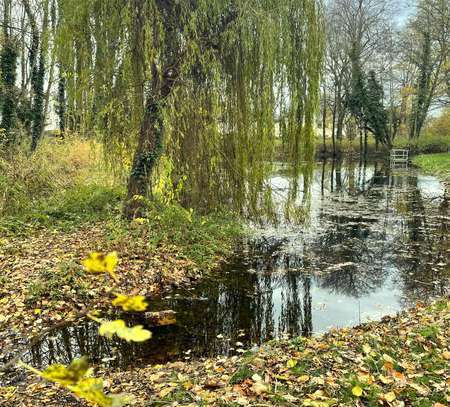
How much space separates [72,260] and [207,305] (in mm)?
2050

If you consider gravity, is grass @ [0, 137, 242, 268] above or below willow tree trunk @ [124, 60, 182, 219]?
below

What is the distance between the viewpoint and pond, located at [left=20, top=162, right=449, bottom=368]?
418cm

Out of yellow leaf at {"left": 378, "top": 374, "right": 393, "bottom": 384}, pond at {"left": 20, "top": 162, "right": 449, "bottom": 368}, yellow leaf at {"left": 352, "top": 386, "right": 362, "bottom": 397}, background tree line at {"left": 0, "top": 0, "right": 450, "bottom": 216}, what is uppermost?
background tree line at {"left": 0, "top": 0, "right": 450, "bottom": 216}

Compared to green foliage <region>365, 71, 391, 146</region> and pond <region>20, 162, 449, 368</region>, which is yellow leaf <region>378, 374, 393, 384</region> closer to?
pond <region>20, 162, 449, 368</region>

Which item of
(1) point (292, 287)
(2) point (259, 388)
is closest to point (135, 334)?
(2) point (259, 388)

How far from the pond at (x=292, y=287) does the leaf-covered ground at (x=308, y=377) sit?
569 millimetres

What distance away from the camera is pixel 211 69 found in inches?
215

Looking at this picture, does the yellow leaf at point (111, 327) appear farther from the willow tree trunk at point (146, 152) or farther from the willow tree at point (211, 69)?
the willow tree trunk at point (146, 152)

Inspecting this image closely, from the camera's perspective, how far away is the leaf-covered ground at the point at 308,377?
2586 millimetres

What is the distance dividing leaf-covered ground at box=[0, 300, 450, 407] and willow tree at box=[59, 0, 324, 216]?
2.81 metres

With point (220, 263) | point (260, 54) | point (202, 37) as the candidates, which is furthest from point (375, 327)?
point (202, 37)

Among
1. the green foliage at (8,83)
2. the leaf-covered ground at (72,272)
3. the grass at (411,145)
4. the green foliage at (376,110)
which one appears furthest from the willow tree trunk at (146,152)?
the green foliage at (376,110)

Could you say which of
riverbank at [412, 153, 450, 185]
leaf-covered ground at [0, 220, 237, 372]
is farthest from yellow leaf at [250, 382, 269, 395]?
riverbank at [412, 153, 450, 185]

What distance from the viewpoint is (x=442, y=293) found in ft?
18.2
